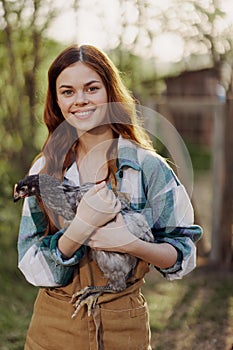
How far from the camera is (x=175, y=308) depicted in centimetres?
500

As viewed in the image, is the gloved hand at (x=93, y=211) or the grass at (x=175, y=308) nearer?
the gloved hand at (x=93, y=211)

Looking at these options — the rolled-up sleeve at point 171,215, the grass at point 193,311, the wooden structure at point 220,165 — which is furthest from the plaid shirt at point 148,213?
the wooden structure at point 220,165

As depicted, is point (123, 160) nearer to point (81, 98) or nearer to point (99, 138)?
point (99, 138)

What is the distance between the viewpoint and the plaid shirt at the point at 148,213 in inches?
78.6

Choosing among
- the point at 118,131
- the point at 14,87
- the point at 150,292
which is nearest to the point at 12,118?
the point at 14,87

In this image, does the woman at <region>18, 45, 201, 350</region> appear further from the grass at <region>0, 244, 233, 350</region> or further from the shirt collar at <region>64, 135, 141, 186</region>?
the grass at <region>0, 244, 233, 350</region>

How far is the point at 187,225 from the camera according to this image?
204 cm

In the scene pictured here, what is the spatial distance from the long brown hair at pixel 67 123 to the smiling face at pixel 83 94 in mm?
23

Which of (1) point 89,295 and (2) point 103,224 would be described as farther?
(1) point 89,295

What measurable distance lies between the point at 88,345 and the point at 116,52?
3.77 metres

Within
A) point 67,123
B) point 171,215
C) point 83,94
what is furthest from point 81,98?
point 171,215

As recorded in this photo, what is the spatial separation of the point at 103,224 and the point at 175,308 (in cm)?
330

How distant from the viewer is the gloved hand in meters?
1.86

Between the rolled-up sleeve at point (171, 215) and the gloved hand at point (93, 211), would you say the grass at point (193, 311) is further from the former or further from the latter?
the gloved hand at point (93, 211)
